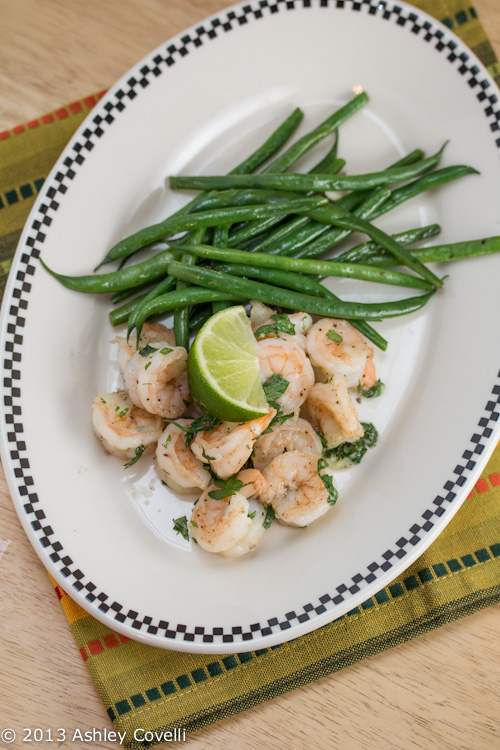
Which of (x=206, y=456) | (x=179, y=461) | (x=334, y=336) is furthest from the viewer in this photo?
(x=334, y=336)

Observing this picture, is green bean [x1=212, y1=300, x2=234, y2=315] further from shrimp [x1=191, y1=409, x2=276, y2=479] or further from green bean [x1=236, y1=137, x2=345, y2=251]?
shrimp [x1=191, y1=409, x2=276, y2=479]

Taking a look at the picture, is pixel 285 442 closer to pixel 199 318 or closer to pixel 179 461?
pixel 179 461

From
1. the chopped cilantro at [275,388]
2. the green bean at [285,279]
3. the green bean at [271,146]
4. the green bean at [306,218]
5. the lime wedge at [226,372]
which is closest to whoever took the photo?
the lime wedge at [226,372]

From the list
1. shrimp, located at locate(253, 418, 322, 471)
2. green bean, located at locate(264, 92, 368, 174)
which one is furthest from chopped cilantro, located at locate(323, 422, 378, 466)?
green bean, located at locate(264, 92, 368, 174)

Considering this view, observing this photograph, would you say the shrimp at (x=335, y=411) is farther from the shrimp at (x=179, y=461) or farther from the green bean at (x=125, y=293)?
the green bean at (x=125, y=293)

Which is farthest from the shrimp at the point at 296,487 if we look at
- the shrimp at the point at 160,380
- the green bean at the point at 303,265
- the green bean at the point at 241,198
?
the green bean at the point at 241,198

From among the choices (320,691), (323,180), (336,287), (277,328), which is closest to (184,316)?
(277,328)

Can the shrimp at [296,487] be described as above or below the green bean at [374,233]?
below

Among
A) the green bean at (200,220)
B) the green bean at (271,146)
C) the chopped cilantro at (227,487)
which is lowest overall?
the chopped cilantro at (227,487)
